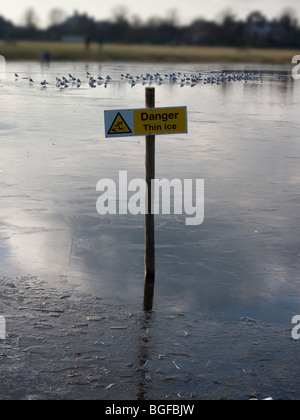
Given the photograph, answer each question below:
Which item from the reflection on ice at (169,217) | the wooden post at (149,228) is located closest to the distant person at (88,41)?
the reflection on ice at (169,217)

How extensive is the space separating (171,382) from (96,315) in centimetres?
143

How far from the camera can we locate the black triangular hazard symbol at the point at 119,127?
6.56 meters

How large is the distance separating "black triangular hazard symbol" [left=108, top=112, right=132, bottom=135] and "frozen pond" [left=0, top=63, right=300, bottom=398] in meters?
1.73

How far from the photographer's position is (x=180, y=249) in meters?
8.16

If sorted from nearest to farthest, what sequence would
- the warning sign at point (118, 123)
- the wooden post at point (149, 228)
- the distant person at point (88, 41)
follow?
the warning sign at point (118, 123), the wooden post at point (149, 228), the distant person at point (88, 41)

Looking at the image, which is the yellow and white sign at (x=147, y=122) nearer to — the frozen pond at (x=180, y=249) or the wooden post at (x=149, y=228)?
the wooden post at (x=149, y=228)

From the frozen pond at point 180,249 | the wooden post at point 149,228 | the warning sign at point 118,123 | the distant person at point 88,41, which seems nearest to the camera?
the frozen pond at point 180,249

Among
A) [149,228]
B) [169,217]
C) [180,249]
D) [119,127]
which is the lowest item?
[180,249]

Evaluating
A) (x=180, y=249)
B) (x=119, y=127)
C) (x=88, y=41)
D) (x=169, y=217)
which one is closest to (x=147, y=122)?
(x=119, y=127)

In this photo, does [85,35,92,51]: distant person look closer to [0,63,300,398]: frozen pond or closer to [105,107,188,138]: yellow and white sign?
[0,63,300,398]: frozen pond

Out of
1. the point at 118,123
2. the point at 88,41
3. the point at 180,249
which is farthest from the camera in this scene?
the point at 88,41

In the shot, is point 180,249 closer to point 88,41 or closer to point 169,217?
point 169,217

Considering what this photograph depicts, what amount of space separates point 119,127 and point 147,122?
0.31m

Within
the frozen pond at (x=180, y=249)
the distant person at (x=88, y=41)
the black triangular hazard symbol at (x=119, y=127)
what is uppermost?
the distant person at (x=88, y=41)
